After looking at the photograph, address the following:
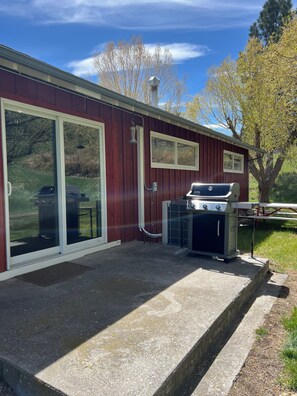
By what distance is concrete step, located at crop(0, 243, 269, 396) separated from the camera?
1728 millimetres

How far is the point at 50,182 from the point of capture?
395 cm

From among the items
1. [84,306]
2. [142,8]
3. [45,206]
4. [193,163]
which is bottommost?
[84,306]

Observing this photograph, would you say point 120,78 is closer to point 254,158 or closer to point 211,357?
point 254,158

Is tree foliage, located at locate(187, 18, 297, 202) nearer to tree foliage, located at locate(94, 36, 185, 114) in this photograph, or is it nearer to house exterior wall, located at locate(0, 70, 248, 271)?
house exterior wall, located at locate(0, 70, 248, 271)

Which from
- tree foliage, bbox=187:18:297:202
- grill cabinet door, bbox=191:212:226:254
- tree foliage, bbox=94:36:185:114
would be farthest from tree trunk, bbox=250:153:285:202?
grill cabinet door, bbox=191:212:226:254

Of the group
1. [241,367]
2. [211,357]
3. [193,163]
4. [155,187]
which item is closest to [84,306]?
[211,357]

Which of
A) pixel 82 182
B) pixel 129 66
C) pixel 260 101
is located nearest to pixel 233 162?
pixel 260 101

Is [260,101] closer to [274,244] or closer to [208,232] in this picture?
[274,244]

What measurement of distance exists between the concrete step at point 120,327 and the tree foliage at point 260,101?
7135 millimetres

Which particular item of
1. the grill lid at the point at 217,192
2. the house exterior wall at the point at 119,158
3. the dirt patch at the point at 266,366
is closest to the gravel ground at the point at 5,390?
the dirt patch at the point at 266,366

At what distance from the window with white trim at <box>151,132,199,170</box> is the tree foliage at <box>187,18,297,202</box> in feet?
10.7

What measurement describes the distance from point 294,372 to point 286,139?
1062 centimetres

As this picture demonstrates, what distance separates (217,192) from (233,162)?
24.4ft

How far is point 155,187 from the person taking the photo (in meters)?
5.82
